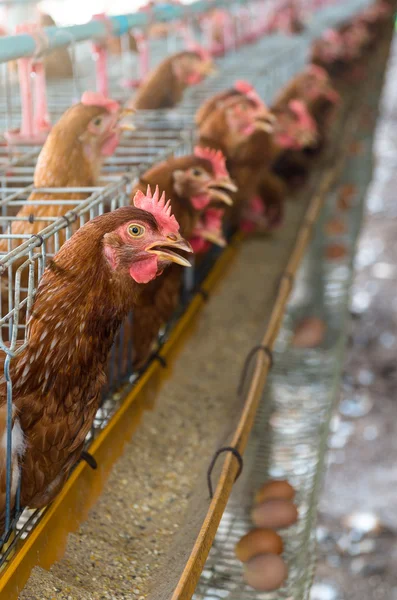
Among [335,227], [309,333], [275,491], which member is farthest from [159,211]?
[335,227]

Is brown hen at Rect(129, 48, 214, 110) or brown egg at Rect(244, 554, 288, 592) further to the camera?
brown hen at Rect(129, 48, 214, 110)

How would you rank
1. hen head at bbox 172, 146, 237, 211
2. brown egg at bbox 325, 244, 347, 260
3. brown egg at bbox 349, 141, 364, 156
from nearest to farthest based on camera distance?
hen head at bbox 172, 146, 237, 211 < brown egg at bbox 325, 244, 347, 260 < brown egg at bbox 349, 141, 364, 156

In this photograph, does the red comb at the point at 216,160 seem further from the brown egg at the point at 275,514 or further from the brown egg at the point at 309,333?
the brown egg at the point at 309,333

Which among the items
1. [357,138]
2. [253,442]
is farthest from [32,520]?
[357,138]

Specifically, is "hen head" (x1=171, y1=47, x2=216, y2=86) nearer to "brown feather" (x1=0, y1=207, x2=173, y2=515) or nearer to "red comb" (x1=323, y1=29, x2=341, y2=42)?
"brown feather" (x1=0, y1=207, x2=173, y2=515)

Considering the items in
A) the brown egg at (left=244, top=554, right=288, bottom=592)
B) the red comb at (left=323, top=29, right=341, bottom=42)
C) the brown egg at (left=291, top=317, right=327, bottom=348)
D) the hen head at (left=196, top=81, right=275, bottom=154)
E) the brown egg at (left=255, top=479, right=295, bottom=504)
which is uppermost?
the red comb at (left=323, top=29, right=341, bottom=42)

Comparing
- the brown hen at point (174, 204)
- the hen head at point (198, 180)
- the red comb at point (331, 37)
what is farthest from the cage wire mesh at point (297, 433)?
the red comb at point (331, 37)

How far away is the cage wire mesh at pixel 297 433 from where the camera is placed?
4.82ft

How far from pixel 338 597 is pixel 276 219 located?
4.43 feet

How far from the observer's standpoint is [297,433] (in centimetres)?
198

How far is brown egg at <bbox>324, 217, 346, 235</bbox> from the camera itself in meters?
3.52

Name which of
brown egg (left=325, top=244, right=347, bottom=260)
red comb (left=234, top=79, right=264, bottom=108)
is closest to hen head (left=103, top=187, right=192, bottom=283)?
red comb (left=234, top=79, right=264, bottom=108)

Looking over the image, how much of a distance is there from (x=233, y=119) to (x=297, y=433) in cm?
93

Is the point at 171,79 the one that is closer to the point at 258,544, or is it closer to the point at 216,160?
the point at 216,160
